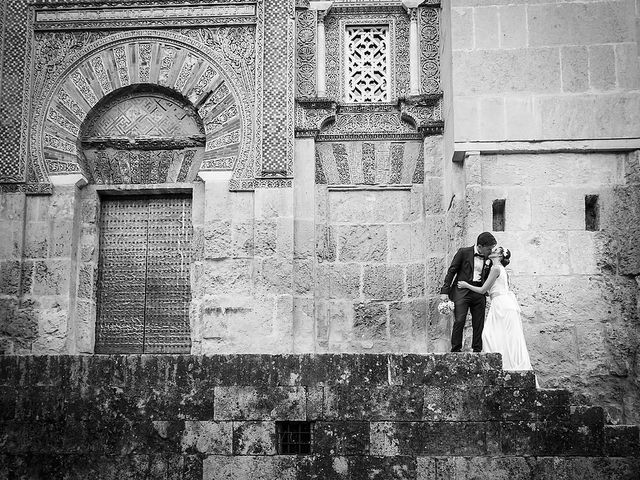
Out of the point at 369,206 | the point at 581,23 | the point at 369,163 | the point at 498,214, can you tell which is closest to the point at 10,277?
the point at 369,206

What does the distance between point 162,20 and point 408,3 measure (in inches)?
126

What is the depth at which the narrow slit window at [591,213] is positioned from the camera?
1036 centimetres

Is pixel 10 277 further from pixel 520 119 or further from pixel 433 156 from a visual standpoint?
pixel 520 119

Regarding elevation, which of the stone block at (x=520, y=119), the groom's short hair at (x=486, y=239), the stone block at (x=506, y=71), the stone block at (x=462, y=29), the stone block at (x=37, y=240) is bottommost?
the groom's short hair at (x=486, y=239)

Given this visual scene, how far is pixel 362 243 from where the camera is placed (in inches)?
446

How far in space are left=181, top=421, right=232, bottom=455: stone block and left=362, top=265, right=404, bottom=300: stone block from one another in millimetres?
3947

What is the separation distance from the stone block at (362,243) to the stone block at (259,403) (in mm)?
3806

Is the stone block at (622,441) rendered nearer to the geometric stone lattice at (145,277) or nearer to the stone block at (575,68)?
the stone block at (575,68)

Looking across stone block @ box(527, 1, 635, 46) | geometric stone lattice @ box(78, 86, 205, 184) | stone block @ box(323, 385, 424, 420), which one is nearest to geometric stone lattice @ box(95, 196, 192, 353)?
geometric stone lattice @ box(78, 86, 205, 184)

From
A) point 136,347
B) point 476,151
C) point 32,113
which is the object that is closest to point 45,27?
point 32,113

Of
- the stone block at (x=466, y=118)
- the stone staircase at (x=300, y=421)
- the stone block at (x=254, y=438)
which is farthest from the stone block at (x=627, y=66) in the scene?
the stone block at (x=254, y=438)

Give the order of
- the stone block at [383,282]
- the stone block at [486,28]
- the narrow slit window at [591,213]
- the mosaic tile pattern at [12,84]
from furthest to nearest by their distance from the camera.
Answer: the mosaic tile pattern at [12,84]
the stone block at [383,282]
the stone block at [486,28]
the narrow slit window at [591,213]

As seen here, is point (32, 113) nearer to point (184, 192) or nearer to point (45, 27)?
point (45, 27)

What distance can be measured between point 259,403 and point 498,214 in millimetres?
4104
